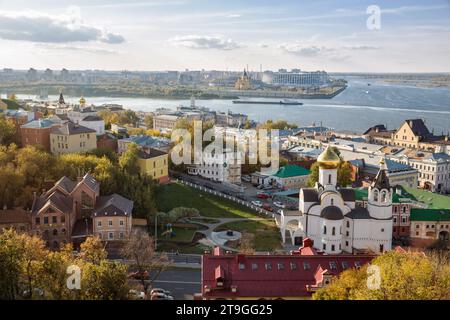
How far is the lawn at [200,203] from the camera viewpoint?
73.0 ft

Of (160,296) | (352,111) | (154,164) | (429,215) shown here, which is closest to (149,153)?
(154,164)

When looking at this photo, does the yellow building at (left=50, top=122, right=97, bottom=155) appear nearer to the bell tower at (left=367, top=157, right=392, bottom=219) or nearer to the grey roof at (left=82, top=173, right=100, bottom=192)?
the grey roof at (left=82, top=173, right=100, bottom=192)

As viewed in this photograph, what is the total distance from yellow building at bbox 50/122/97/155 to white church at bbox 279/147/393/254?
39.8 feet

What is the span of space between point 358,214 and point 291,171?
34.1ft

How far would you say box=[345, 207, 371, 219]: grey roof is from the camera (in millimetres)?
18047

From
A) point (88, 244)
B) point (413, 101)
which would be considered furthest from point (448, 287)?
point (413, 101)

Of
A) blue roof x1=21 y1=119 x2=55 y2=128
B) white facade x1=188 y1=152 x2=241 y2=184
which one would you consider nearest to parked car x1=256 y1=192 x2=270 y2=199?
white facade x1=188 y1=152 x2=241 y2=184

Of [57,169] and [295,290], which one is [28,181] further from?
[295,290]

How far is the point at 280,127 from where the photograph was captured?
4769cm

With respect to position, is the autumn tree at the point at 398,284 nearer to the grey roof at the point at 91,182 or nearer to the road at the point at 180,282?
the road at the point at 180,282

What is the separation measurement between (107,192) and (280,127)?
2947 cm

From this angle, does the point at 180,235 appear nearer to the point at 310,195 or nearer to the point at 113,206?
the point at 113,206

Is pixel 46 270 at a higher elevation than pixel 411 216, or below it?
higher

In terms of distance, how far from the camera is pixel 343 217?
707 inches
